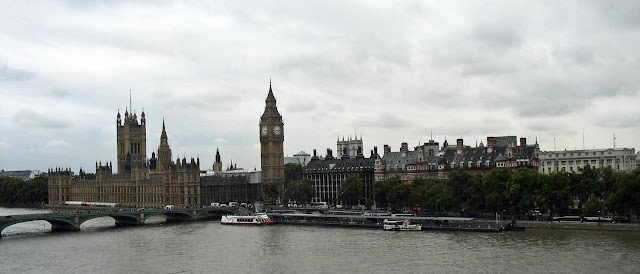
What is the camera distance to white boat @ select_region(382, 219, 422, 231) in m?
81.4

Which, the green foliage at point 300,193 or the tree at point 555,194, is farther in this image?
the green foliage at point 300,193

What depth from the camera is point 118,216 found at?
100 metres

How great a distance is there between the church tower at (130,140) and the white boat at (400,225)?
307 ft

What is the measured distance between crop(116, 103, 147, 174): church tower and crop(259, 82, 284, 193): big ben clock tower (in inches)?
1559

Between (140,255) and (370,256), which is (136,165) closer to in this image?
(140,255)

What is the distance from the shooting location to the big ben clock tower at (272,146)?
136625mm

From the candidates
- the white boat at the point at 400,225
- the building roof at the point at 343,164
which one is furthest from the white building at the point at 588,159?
the building roof at the point at 343,164

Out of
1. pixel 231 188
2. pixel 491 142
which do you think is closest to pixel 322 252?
pixel 491 142

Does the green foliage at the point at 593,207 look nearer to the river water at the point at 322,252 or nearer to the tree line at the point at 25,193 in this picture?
the river water at the point at 322,252

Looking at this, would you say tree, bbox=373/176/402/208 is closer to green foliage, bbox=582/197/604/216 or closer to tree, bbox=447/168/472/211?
tree, bbox=447/168/472/211

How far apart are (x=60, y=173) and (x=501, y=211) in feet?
356

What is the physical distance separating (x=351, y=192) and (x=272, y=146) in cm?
2950

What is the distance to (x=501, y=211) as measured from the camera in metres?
86.3

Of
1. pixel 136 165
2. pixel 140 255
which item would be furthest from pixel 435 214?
pixel 136 165
